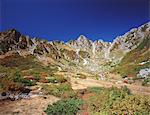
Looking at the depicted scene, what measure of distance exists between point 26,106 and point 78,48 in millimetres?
140885

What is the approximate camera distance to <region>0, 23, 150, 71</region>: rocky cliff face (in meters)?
88.3

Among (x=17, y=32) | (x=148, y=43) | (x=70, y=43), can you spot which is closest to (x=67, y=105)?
(x=148, y=43)

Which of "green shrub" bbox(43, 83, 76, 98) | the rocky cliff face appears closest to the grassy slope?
the rocky cliff face

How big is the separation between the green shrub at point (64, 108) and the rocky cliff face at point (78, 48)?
58.6 m

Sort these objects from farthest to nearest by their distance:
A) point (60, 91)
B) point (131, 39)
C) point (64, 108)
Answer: point (131, 39) < point (60, 91) < point (64, 108)

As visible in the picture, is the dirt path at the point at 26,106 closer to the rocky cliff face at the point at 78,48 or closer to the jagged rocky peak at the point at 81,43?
the rocky cliff face at the point at 78,48

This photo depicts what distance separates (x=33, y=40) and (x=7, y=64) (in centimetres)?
4698

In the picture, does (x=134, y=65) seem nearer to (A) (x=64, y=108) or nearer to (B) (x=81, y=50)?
(A) (x=64, y=108)

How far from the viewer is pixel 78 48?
159 meters

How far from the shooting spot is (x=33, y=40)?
10550 cm

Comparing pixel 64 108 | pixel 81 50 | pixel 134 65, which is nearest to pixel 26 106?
pixel 64 108

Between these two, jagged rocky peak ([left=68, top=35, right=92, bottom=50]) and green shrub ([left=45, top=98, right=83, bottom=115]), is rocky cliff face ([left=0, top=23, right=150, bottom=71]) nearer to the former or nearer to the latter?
jagged rocky peak ([left=68, top=35, right=92, bottom=50])

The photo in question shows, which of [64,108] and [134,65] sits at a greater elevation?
[134,65]

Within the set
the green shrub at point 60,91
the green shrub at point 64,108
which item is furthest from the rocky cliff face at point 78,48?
the green shrub at point 64,108
